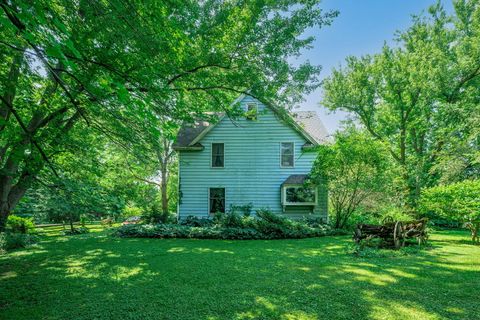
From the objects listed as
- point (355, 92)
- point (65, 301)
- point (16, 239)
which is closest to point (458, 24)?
point (355, 92)

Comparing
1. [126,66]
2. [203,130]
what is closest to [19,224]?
[203,130]

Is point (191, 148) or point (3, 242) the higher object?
point (191, 148)

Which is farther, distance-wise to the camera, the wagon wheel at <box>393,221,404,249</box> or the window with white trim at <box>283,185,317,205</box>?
the window with white trim at <box>283,185,317,205</box>

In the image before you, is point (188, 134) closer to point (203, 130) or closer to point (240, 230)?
point (203, 130)

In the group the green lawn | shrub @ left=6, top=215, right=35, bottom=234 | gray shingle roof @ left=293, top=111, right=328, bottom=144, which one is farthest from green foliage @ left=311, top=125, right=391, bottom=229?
shrub @ left=6, top=215, right=35, bottom=234

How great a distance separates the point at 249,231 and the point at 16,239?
8.60 m

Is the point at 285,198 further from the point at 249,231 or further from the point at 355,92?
the point at 355,92

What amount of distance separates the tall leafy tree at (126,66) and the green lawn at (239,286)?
2011 mm

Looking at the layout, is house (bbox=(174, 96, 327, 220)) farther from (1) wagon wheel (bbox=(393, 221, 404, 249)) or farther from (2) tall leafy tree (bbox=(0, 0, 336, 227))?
(1) wagon wheel (bbox=(393, 221, 404, 249))

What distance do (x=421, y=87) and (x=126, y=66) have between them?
17.1m

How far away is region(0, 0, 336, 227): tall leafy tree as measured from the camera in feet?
10.0

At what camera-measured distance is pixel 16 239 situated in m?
8.43

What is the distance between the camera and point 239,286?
14.1 feet

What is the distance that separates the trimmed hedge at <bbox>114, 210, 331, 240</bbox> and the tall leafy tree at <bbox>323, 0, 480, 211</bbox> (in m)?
7.64
